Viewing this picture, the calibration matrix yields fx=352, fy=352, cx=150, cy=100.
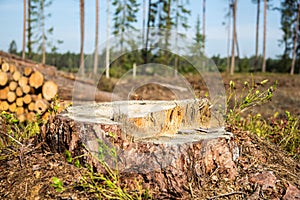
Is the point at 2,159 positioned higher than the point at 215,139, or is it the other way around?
the point at 215,139

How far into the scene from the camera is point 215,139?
2766mm

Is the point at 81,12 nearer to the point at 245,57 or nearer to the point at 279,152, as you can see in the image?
the point at 279,152

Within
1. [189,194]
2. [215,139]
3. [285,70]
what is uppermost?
[285,70]

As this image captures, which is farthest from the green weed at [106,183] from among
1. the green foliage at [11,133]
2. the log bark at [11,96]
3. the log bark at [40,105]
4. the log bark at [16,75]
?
the log bark at [16,75]

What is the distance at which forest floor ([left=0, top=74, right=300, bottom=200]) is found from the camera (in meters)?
2.62

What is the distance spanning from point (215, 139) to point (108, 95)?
7.35 metres

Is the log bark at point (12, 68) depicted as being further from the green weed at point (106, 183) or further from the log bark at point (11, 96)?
the green weed at point (106, 183)

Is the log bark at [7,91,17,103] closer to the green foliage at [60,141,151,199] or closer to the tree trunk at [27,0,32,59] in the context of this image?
the green foliage at [60,141,151,199]

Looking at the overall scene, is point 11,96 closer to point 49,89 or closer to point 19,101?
point 19,101

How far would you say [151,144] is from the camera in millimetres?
2572

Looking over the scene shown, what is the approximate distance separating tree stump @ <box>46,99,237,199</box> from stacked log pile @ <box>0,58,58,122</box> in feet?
14.5

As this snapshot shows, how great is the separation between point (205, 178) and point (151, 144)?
52 cm

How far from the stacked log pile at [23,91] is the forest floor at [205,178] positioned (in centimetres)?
408

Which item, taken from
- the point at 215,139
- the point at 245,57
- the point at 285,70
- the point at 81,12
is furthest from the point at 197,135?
the point at 285,70
